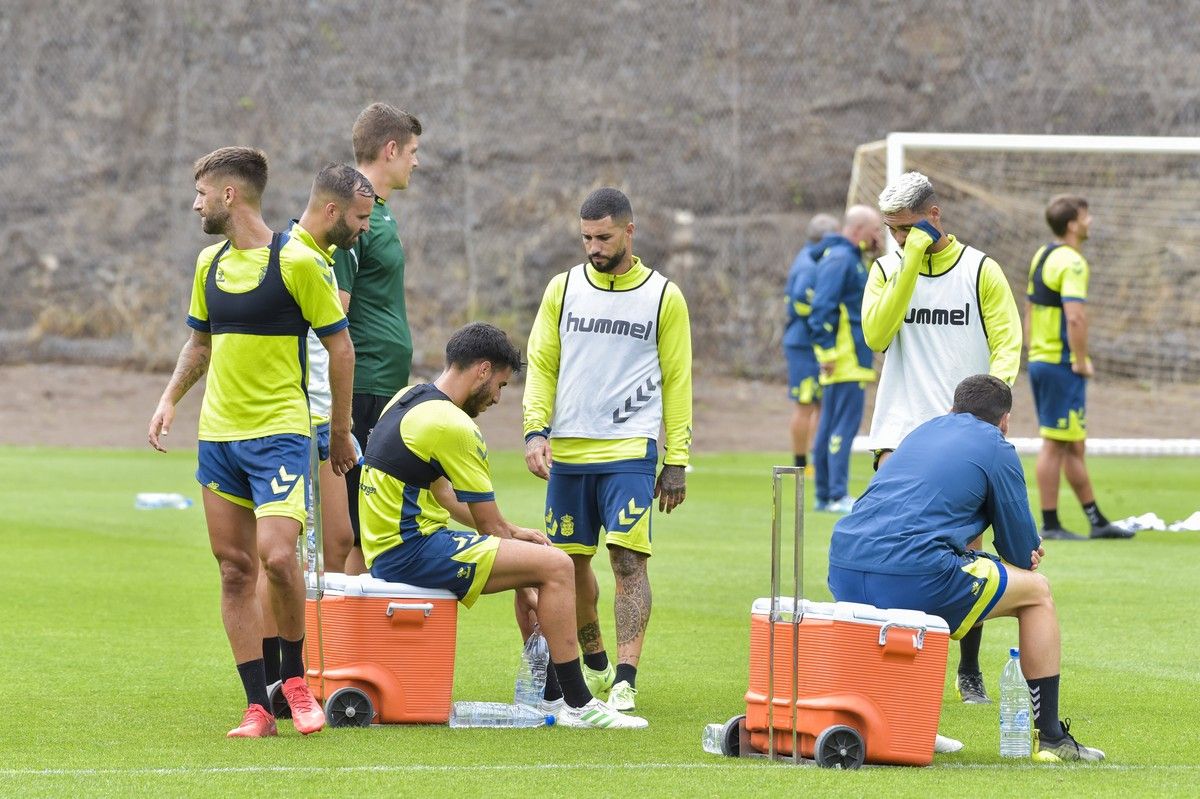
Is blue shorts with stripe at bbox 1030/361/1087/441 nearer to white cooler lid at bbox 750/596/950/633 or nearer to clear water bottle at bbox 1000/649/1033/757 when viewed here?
clear water bottle at bbox 1000/649/1033/757

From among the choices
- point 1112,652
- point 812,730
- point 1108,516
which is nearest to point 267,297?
point 812,730

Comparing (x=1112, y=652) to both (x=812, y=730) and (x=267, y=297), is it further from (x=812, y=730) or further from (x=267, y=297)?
(x=267, y=297)

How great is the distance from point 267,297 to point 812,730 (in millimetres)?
2428

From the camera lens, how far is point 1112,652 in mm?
8750

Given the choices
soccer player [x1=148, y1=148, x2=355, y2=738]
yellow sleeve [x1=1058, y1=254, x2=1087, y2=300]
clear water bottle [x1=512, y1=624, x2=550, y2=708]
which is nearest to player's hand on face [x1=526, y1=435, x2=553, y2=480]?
clear water bottle [x1=512, y1=624, x2=550, y2=708]

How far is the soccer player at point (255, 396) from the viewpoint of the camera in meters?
6.63

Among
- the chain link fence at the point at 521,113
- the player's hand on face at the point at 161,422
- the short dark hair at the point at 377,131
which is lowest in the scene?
the player's hand on face at the point at 161,422

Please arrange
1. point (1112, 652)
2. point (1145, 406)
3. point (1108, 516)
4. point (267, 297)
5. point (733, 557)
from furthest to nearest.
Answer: point (1145, 406), point (1108, 516), point (733, 557), point (1112, 652), point (267, 297)

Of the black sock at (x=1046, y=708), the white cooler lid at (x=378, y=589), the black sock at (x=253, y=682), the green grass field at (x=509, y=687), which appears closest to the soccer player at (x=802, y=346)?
the green grass field at (x=509, y=687)

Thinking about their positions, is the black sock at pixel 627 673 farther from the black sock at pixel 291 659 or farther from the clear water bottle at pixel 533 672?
the black sock at pixel 291 659

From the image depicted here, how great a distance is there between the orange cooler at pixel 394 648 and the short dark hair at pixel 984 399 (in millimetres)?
1985

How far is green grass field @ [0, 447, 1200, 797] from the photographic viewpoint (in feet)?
19.1

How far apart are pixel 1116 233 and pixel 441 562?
21757 mm

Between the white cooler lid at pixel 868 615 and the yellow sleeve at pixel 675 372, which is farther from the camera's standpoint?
the yellow sleeve at pixel 675 372
